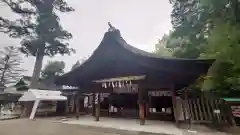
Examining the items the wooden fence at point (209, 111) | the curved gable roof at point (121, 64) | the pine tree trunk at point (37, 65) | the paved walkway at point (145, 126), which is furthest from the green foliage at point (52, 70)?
the wooden fence at point (209, 111)

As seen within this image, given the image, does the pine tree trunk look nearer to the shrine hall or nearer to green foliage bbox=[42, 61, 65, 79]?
the shrine hall

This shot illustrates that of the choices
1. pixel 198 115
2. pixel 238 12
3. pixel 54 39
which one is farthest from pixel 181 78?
pixel 54 39

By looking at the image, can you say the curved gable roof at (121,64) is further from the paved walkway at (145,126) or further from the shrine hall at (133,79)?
the paved walkway at (145,126)

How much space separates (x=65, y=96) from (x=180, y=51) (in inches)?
422

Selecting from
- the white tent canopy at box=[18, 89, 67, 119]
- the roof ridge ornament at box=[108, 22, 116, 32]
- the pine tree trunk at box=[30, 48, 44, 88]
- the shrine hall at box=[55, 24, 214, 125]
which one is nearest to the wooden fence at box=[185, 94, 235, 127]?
the shrine hall at box=[55, 24, 214, 125]

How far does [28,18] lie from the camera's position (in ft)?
55.7

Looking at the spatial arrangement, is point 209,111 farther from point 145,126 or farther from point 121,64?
point 121,64

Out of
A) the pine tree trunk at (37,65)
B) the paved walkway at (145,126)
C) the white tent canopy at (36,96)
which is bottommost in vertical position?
the paved walkway at (145,126)

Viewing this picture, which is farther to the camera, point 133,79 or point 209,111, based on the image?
point 133,79

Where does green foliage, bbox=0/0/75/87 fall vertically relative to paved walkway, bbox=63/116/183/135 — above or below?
above

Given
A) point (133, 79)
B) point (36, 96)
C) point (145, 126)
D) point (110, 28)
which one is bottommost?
point (145, 126)

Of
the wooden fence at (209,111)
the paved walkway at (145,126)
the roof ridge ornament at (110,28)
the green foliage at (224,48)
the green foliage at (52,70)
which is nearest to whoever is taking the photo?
the green foliage at (224,48)

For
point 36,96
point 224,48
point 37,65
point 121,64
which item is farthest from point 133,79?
point 37,65

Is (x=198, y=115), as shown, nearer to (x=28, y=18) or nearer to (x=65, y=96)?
(x=65, y=96)
